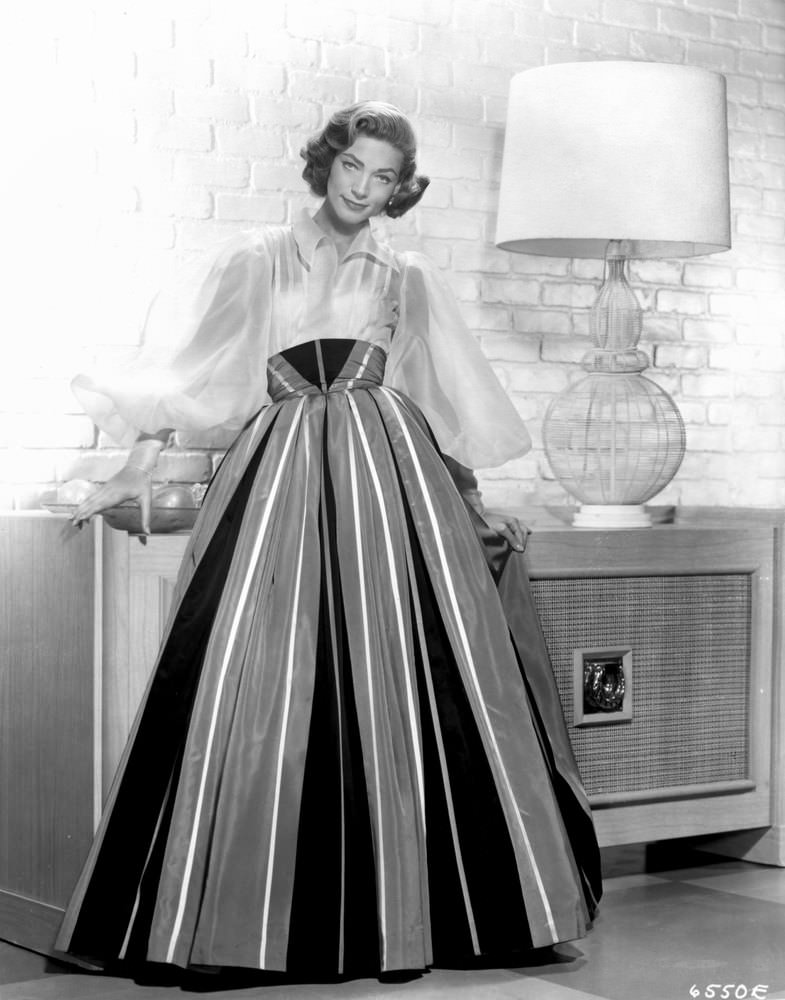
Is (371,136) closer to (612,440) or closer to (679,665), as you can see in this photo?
(612,440)

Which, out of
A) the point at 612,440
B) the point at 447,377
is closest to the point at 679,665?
the point at 612,440

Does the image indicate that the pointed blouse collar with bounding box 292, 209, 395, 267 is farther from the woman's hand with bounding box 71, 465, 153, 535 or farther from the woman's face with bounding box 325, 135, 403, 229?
the woman's hand with bounding box 71, 465, 153, 535

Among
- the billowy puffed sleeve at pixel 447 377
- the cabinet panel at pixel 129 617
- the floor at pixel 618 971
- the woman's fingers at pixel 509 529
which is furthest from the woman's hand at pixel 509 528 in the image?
the floor at pixel 618 971

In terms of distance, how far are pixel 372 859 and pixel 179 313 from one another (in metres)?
1.02

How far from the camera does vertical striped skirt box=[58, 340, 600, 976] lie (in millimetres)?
2332

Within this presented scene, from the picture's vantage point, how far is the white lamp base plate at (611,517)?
3225mm

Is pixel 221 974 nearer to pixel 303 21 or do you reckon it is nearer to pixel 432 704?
pixel 432 704

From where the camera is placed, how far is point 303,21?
332cm

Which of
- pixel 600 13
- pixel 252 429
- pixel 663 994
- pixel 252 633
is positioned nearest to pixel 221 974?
pixel 252 633

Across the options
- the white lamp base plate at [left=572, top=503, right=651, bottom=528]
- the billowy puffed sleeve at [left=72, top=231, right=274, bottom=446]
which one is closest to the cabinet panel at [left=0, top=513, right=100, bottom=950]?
the billowy puffed sleeve at [left=72, top=231, right=274, bottom=446]

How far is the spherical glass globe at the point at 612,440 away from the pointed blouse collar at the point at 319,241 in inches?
22.7

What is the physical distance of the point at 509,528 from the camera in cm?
288

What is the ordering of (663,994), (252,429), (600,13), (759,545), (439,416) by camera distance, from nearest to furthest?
(663,994) → (252,429) → (439,416) → (759,545) → (600,13)

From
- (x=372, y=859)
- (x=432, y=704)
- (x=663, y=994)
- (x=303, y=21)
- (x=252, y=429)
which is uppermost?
(x=303, y=21)
